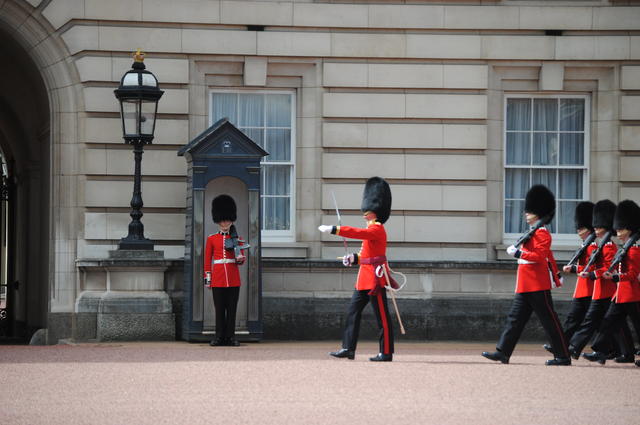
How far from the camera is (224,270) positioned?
13219 millimetres

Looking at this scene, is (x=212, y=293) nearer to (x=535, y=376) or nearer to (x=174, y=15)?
(x=174, y=15)

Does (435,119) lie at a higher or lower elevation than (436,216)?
higher

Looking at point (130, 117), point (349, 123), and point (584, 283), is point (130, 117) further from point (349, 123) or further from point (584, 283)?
point (584, 283)

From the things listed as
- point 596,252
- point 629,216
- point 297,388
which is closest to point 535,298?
point 596,252

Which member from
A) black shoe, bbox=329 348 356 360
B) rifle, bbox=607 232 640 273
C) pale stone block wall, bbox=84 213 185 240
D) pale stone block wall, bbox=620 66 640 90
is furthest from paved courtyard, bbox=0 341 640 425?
pale stone block wall, bbox=620 66 640 90

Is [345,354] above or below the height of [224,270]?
below

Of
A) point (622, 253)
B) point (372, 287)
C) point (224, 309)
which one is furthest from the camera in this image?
point (224, 309)

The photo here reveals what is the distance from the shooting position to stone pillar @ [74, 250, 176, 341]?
13.6 meters

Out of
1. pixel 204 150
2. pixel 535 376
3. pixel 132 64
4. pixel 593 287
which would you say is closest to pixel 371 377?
pixel 535 376

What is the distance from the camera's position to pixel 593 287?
12.5m

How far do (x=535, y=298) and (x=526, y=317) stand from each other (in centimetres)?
18

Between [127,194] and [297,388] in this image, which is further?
[127,194]

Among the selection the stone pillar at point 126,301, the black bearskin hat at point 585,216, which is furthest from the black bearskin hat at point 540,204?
the stone pillar at point 126,301

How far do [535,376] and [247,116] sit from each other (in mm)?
5458
